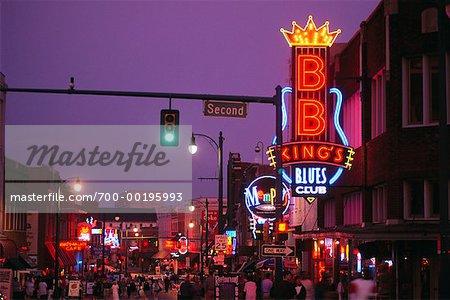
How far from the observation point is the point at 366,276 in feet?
83.6

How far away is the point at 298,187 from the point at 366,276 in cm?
523

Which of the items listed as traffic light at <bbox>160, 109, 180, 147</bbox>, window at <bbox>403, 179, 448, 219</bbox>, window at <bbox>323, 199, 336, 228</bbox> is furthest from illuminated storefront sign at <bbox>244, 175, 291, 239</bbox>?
traffic light at <bbox>160, 109, 180, 147</bbox>

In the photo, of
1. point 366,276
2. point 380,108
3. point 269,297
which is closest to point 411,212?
point 366,276

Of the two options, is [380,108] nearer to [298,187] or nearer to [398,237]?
[298,187]

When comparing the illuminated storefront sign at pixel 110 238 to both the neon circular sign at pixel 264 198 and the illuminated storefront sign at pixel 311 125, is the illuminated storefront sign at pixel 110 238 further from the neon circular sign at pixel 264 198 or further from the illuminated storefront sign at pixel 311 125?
the illuminated storefront sign at pixel 311 125

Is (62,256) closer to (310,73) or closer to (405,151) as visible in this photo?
(310,73)

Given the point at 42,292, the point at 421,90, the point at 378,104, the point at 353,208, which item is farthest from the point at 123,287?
the point at 421,90

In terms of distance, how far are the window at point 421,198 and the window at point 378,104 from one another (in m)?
2.47

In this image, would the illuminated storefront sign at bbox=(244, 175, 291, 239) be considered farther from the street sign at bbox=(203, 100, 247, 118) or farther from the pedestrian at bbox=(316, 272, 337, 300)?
the street sign at bbox=(203, 100, 247, 118)

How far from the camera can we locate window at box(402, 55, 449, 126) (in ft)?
81.9

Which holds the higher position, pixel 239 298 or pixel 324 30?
pixel 324 30

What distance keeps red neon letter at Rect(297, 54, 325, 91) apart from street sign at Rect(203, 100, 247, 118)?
7.93 metres

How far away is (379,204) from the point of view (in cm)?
2816

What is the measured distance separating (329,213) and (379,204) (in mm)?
10230
